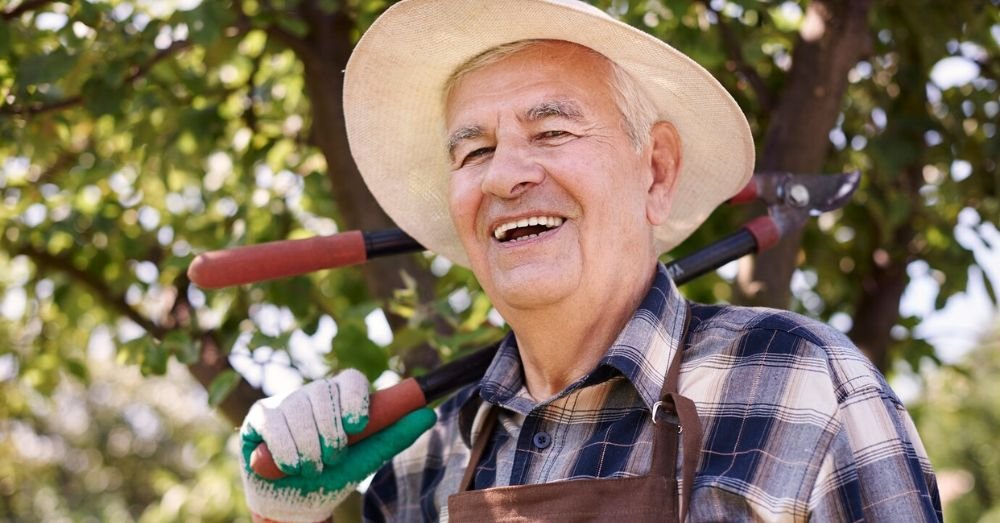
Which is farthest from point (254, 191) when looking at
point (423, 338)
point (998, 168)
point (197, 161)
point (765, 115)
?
point (998, 168)

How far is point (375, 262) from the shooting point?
3.06 meters

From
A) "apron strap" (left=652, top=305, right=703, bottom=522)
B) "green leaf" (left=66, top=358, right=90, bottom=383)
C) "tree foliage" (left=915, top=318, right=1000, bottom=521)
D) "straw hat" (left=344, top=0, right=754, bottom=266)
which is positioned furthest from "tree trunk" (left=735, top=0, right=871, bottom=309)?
"tree foliage" (left=915, top=318, right=1000, bottom=521)

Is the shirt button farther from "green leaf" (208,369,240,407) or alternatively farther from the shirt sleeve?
"green leaf" (208,369,240,407)

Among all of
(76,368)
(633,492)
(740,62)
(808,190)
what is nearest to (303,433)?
(633,492)

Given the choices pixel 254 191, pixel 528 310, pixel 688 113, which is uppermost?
pixel 688 113

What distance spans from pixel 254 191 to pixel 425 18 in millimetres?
1597

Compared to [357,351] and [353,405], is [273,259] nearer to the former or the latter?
[353,405]

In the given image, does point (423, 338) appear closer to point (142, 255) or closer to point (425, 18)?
point (425, 18)

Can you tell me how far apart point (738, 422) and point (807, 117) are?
1358 millimetres

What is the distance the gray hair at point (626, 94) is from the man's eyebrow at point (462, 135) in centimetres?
12

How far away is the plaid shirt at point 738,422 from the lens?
1.55 meters

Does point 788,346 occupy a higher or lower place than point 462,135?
higher

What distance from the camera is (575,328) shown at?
77.1 inches

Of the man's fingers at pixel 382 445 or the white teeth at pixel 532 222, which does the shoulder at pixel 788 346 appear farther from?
the man's fingers at pixel 382 445
